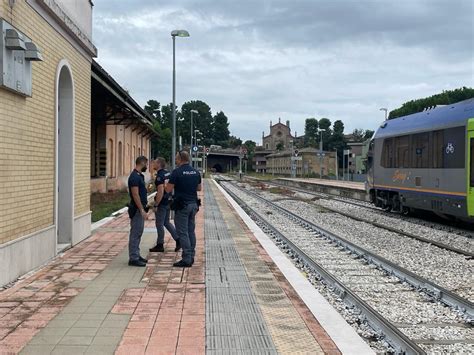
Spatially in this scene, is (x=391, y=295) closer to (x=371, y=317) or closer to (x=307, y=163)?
(x=371, y=317)

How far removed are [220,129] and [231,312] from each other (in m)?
184

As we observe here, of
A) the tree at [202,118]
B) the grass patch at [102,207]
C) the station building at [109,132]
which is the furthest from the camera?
the tree at [202,118]

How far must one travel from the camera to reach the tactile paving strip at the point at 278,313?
5.02m

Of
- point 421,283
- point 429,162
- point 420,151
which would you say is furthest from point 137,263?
point 420,151

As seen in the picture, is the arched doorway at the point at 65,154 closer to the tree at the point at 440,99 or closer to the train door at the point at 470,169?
the train door at the point at 470,169

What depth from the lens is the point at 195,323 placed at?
5.62 metres

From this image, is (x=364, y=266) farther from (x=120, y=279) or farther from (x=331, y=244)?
(x=120, y=279)

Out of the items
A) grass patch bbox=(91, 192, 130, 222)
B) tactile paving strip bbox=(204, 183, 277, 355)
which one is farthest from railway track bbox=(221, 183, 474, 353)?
grass patch bbox=(91, 192, 130, 222)

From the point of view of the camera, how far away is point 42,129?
8.55 meters

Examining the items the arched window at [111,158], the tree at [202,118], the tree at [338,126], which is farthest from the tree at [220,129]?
the arched window at [111,158]

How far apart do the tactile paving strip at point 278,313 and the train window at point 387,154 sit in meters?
11.6

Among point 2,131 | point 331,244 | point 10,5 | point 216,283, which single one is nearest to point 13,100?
point 2,131

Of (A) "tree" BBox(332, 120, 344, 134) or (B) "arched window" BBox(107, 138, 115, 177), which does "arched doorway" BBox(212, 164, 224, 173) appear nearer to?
(A) "tree" BBox(332, 120, 344, 134)

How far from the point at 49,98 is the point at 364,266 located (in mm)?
6280
